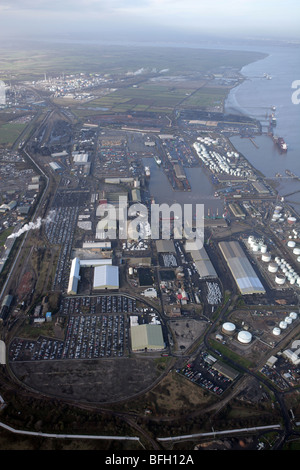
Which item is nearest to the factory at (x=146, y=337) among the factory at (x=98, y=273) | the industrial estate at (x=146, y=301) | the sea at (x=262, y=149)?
the industrial estate at (x=146, y=301)

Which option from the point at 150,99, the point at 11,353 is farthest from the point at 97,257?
the point at 150,99

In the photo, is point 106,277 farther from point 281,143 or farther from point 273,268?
point 281,143

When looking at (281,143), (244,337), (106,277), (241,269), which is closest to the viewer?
(244,337)

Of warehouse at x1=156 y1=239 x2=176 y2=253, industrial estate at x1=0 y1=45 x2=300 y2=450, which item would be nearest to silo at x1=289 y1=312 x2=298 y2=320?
industrial estate at x1=0 y1=45 x2=300 y2=450

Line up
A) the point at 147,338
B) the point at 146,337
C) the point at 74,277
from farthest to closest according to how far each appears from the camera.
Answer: the point at 74,277 → the point at 146,337 → the point at 147,338

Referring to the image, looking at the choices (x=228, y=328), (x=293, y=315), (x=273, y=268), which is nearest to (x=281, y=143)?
(x=273, y=268)
